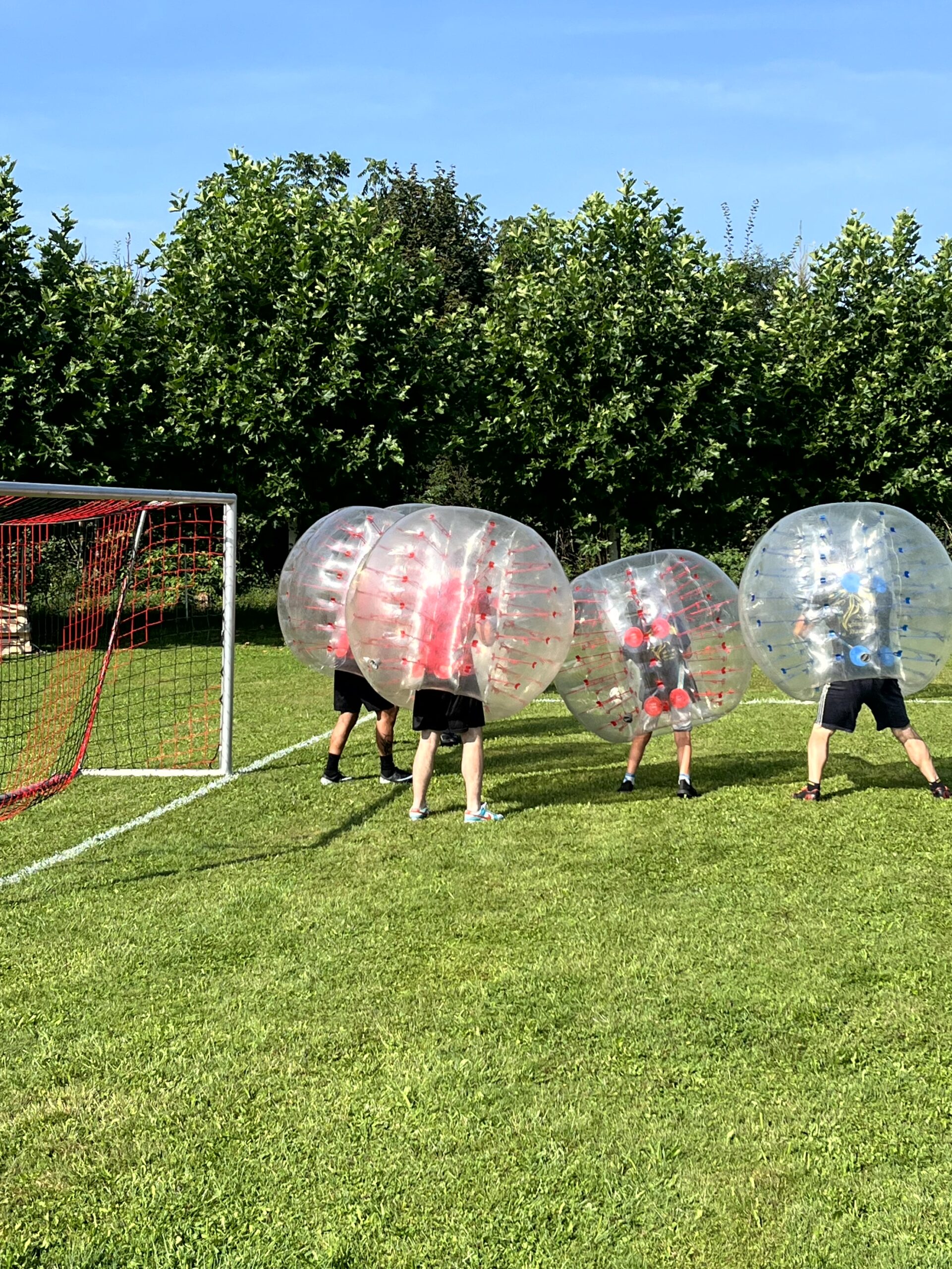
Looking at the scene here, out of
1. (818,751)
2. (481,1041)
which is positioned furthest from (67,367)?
(481,1041)

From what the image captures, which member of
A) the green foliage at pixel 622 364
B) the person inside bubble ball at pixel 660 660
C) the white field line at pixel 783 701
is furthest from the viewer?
the green foliage at pixel 622 364

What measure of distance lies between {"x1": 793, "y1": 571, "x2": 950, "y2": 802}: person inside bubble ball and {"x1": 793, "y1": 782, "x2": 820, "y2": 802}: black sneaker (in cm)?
58

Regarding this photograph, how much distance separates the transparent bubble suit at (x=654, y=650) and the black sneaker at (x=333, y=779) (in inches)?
85.3

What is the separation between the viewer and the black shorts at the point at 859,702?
28.6ft

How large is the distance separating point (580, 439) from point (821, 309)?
5901mm

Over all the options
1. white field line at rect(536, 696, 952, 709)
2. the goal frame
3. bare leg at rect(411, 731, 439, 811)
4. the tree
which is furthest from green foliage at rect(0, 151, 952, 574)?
bare leg at rect(411, 731, 439, 811)

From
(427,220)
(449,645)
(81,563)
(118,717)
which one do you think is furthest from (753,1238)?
(427,220)

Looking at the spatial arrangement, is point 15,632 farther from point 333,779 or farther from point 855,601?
point 855,601

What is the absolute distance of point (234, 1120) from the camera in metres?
4.20

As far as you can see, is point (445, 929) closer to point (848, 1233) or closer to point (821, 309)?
point (848, 1233)

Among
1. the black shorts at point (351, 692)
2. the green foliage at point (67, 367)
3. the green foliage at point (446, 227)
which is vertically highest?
the green foliage at point (446, 227)

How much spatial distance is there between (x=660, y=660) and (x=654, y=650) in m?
0.09

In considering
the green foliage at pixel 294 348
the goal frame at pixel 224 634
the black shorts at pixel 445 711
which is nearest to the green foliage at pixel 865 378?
the green foliage at pixel 294 348

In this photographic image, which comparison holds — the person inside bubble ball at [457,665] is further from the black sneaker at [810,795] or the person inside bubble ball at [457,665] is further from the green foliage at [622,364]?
the green foliage at [622,364]
